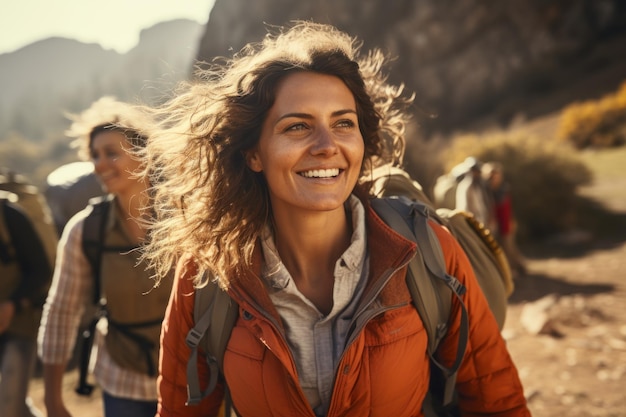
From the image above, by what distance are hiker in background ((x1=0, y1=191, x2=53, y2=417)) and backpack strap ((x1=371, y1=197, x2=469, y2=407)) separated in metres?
2.26

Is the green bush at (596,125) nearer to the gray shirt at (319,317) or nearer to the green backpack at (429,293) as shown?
the green backpack at (429,293)

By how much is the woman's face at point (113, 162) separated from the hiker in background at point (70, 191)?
373 centimetres

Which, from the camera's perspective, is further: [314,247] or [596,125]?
[596,125]

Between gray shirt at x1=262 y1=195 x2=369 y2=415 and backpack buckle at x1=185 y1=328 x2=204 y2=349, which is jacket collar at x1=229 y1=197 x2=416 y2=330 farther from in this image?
backpack buckle at x1=185 y1=328 x2=204 y2=349

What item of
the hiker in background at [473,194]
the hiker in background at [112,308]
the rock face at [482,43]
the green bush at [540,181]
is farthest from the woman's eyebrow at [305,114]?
the rock face at [482,43]

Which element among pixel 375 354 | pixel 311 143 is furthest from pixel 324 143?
pixel 375 354

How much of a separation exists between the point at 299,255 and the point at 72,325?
1.32 meters

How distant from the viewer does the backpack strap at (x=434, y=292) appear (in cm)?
162

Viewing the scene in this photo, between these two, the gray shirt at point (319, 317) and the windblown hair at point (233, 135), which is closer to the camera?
the gray shirt at point (319, 317)

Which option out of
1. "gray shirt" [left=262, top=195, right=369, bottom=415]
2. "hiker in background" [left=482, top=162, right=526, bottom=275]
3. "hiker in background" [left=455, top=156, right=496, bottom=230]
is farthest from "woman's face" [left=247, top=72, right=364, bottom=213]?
"hiker in background" [left=482, top=162, right=526, bottom=275]

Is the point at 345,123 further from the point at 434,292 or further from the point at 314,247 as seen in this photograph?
the point at 434,292

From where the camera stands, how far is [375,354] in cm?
157

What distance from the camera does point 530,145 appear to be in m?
11.5

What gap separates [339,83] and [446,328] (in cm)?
90
